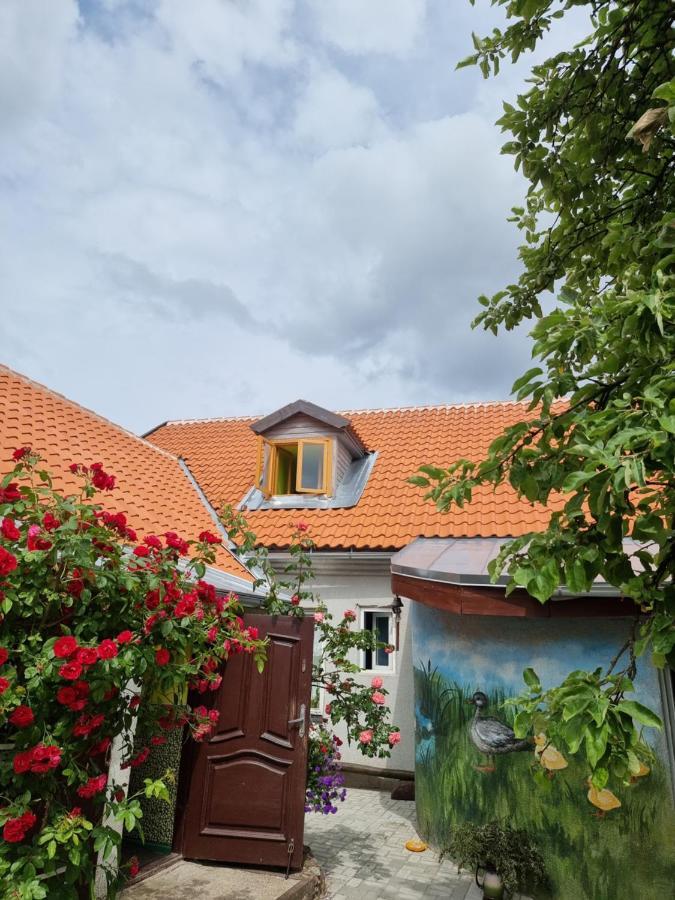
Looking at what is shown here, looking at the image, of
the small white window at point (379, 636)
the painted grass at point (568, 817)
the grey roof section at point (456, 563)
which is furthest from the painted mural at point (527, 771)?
the small white window at point (379, 636)

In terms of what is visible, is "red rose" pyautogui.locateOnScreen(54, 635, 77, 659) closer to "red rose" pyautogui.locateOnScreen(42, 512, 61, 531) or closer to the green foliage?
"red rose" pyautogui.locateOnScreen(42, 512, 61, 531)

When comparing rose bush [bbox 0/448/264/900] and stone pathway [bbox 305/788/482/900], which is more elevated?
rose bush [bbox 0/448/264/900]

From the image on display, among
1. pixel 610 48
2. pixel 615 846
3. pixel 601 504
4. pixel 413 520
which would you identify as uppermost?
pixel 610 48

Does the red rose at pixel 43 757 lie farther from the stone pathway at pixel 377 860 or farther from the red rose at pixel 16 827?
the stone pathway at pixel 377 860

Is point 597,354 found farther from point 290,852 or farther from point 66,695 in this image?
point 290,852

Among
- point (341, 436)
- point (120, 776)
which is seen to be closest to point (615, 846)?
point (120, 776)

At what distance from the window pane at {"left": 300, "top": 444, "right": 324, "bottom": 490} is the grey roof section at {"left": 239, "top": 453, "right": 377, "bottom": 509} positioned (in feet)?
0.81

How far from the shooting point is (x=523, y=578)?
2.24 m

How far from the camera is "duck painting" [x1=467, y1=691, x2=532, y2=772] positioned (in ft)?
18.3

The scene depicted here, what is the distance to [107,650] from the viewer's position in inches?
123

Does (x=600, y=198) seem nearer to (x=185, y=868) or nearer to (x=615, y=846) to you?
→ (x=615, y=846)

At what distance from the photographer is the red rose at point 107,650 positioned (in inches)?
122

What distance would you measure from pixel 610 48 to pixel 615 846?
6.10 metres

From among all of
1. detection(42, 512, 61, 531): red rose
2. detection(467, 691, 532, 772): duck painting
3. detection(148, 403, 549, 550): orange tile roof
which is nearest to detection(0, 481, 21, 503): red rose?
detection(42, 512, 61, 531): red rose
